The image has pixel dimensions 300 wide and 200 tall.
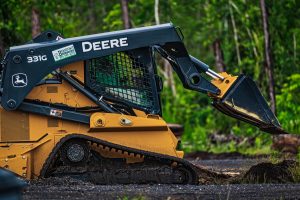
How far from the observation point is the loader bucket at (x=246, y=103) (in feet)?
40.8

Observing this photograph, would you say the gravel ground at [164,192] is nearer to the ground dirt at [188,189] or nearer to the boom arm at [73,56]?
the ground dirt at [188,189]

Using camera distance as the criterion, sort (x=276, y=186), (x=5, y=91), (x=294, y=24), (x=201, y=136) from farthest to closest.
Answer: (x=294, y=24), (x=201, y=136), (x=5, y=91), (x=276, y=186)

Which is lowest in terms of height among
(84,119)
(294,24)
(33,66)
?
(84,119)

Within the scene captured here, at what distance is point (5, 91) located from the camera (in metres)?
12.1

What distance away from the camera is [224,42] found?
27.7 metres

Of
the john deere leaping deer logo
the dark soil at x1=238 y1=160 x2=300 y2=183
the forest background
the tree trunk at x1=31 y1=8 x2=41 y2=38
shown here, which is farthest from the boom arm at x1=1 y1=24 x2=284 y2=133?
the tree trunk at x1=31 y1=8 x2=41 y2=38

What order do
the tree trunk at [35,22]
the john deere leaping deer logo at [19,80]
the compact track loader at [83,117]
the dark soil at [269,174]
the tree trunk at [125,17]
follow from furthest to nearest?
the tree trunk at [125,17] → the tree trunk at [35,22] → the dark soil at [269,174] → the john deere leaping deer logo at [19,80] → the compact track loader at [83,117]

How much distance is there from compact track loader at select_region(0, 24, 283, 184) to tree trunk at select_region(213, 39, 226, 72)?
46.5ft

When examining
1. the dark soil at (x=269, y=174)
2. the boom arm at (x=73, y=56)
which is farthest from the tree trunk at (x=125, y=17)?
the dark soil at (x=269, y=174)

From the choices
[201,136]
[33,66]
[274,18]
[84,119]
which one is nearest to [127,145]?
[84,119]

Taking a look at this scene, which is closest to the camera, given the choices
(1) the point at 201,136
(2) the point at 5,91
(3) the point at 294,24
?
(2) the point at 5,91

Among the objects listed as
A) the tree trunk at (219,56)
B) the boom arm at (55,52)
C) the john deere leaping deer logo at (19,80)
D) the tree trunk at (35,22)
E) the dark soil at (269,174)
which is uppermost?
the tree trunk at (35,22)

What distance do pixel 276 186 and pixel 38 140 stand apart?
334 centimetres

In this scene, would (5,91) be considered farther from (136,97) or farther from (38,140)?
(136,97)
